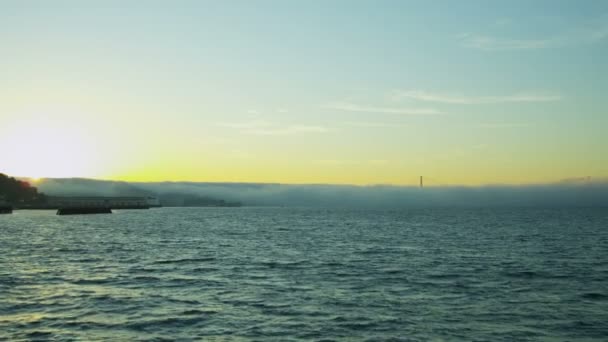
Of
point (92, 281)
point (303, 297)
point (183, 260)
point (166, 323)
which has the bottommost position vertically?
point (183, 260)

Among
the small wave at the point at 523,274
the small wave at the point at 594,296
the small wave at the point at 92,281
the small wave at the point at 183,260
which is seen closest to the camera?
the small wave at the point at 594,296

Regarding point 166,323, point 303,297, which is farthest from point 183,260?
point 166,323

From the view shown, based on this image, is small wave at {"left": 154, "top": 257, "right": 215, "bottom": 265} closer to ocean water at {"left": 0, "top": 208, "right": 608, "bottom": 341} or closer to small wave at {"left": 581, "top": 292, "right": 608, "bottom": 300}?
ocean water at {"left": 0, "top": 208, "right": 608, "bottom": 341}

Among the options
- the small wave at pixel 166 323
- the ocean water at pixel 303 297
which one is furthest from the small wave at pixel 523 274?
the small wave at pixel 166 323

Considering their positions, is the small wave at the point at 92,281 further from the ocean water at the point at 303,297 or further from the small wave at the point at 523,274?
the small wave at the point at 523,274

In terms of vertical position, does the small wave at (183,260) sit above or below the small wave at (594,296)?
below

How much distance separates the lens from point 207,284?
132ft

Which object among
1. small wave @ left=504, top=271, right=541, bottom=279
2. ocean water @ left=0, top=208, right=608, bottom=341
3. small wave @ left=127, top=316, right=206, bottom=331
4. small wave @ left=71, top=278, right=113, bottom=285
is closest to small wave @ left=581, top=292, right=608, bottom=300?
ocean water @ left=0, top=208, right=608, bottom=341

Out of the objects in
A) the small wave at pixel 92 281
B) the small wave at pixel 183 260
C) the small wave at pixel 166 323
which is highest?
the small wave at pixel 166 323

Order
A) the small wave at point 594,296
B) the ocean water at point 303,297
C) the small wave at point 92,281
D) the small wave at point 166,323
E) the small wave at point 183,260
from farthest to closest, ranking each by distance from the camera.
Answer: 1. the small wave at point 183,260
2. the small wave at point 92,281
3. the small wave at point 594,296
4. the small wave at point 166,323
5. the ocean water at point 303,297

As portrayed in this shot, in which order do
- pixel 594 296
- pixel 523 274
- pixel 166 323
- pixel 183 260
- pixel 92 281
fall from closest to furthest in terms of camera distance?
pixel 166 323
pixel 594 296
pixel 92 281
pixel 523 274
pixel 183 260

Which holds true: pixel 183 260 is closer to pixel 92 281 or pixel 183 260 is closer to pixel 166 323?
pixel 92 281

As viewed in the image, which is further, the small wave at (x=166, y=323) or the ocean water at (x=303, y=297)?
the small wave at (x=166, y=323)

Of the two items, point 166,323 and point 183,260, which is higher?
point 166,323
